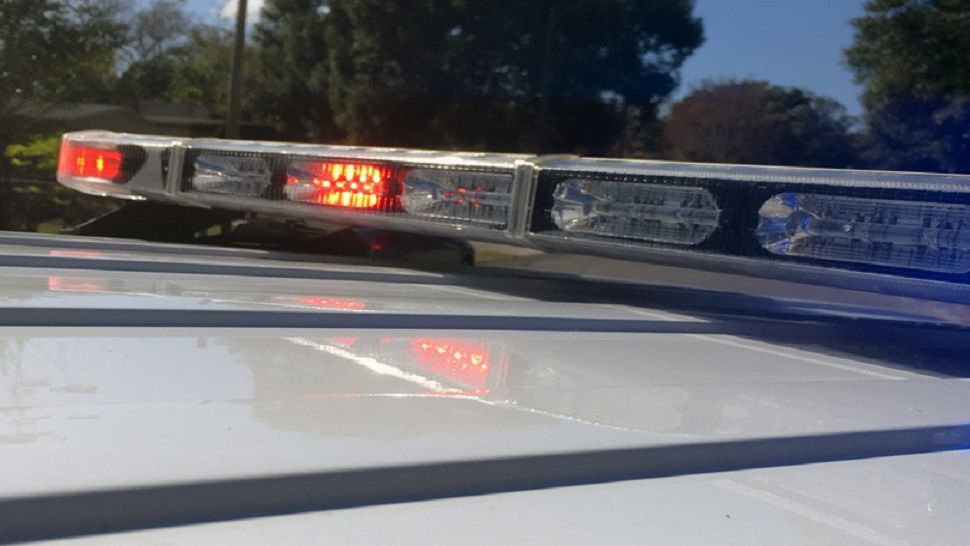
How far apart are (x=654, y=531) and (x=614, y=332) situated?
1296 millimetres

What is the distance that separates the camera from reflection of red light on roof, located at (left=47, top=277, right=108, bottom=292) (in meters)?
2.35

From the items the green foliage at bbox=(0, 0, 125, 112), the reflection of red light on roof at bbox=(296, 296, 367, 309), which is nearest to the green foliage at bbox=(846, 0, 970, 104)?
the reflection of red light on roof at bbox=(296, 296, 367, 309)

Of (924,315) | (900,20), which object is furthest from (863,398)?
(900,20)

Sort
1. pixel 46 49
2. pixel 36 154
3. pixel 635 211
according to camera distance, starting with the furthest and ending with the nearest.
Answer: pixel 46 49 → pixel 36 154 → pixel 635 211

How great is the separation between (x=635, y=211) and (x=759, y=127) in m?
2.04

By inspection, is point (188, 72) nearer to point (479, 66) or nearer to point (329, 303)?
point (479, 66)

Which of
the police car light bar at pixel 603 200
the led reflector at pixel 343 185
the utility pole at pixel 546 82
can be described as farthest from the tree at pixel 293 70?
the led reflector at pixel 343 185

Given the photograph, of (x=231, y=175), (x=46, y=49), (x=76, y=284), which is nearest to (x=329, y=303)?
(x=76, y=284)

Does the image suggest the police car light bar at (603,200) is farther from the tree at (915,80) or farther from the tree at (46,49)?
the tree at (46,49)

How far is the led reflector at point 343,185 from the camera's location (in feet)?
10.7

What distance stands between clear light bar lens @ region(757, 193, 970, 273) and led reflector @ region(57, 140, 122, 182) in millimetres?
2561

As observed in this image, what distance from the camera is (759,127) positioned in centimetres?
452

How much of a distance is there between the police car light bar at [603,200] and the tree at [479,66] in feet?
5.62

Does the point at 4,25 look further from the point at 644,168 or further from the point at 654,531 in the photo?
the point at 654,531
